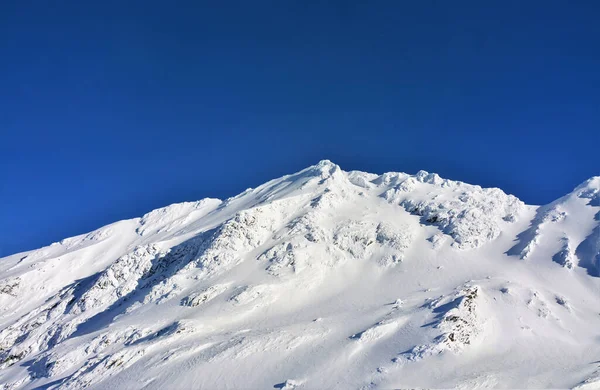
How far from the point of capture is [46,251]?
138625 millimetres

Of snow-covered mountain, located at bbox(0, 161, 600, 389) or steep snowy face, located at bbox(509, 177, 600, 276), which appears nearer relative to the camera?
snow-covered mountain, located at bbox(0, 161, 600, 389)

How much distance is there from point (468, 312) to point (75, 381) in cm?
5918

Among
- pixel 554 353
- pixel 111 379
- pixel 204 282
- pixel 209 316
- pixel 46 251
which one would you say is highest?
pixel 46 251

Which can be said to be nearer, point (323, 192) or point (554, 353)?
point (554, 353)

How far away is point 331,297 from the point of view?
271ft

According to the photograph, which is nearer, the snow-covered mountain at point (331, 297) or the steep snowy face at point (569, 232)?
the snow-covered mountain at point (331, 297)

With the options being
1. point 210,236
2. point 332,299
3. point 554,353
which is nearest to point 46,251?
point 210,236

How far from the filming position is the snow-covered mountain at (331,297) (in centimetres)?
5981

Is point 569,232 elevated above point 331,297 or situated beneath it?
elevated above

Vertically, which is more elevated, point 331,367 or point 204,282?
point 204,282

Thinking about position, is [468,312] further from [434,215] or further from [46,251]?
[46,251]

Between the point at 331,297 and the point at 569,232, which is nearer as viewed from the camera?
the point at 331,297

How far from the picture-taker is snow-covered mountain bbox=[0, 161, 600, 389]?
5981 cm

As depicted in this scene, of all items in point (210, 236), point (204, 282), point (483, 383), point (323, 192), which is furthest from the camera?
point (323, 192)
